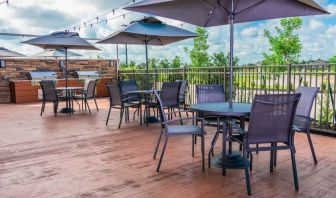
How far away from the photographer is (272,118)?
2760 mm

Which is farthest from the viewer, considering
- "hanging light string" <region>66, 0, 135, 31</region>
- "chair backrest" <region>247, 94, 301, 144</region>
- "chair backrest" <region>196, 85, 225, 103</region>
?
"hanging light string" <region>66, 0, 135, 31</region>

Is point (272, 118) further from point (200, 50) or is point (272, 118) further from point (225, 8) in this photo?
point (200, 50)

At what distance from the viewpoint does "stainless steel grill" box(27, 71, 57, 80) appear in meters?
11.5

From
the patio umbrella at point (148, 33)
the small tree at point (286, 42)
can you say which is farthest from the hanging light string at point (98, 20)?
the small tree at point (286, 42)

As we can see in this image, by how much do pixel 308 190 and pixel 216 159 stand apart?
3.88 ft

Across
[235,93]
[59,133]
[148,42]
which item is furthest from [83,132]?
[235,93]

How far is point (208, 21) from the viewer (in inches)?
179

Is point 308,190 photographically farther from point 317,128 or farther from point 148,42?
point 148,42

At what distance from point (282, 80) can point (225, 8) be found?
2.76m

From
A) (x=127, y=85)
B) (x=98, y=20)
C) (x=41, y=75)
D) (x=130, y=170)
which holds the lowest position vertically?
(x=130, y=170)

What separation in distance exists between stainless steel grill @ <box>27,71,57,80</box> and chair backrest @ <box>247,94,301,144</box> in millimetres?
10602

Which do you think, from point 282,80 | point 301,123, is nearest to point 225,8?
point 301,123

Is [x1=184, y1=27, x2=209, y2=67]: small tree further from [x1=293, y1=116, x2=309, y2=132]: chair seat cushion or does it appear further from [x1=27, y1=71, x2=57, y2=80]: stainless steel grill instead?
[x1=293, y1=116, x2=309, y2=132]: chair seat cushion

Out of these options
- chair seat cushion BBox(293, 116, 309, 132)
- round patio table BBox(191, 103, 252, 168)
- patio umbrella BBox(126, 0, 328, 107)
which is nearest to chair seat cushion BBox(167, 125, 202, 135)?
round patio table BBox(191, 103, 252, 168)
